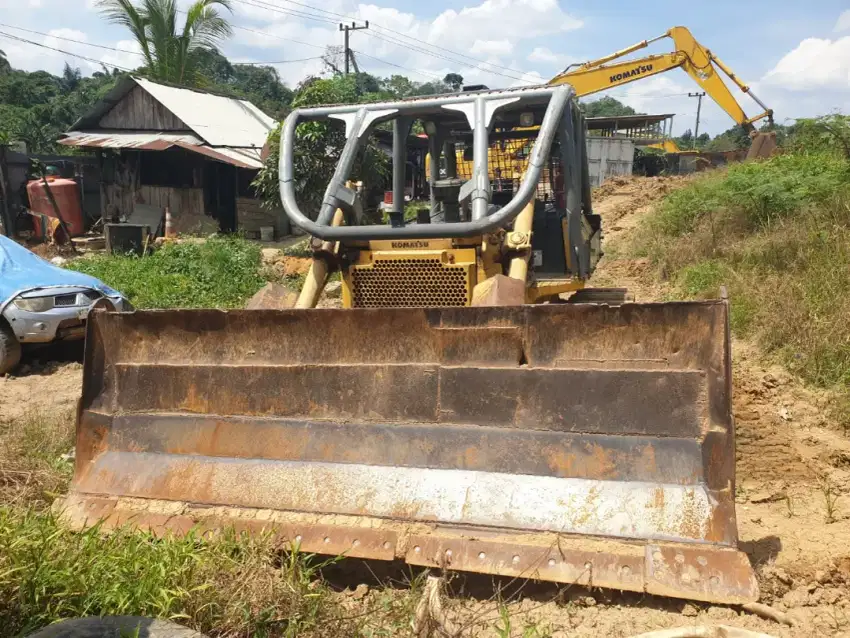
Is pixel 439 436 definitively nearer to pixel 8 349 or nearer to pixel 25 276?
pixel 8 349

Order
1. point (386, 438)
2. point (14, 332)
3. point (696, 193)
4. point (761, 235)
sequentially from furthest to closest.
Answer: point (696, 193) → point (761, 235) → point (14, 332) → point (386, 438)

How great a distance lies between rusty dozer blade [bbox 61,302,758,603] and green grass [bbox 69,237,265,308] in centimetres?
588

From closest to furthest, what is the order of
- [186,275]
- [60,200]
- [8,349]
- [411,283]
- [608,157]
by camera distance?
[411,283] → [8,349] → [186,275] → [60,200] → [608,157]

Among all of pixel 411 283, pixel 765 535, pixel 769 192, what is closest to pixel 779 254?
pixel 769 192

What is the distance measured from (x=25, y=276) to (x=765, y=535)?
6.95 meters

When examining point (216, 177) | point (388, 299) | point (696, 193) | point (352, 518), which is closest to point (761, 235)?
point (696, 193)

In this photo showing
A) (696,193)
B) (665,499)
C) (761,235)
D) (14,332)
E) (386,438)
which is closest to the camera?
(665,499)

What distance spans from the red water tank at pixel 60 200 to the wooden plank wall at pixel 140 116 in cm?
210

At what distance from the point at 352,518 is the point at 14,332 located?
525 cm

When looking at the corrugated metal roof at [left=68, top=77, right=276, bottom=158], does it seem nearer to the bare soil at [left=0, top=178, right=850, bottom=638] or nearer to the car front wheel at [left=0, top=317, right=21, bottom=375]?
the car front wheel at [left=0, top=317, right=21, bottom=375]

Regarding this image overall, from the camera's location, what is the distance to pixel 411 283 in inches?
167

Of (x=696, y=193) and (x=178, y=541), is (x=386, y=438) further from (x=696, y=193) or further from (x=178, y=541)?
(x=696, y=193)

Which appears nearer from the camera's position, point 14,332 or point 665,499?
point 665,499

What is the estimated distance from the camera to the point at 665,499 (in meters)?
2.85
